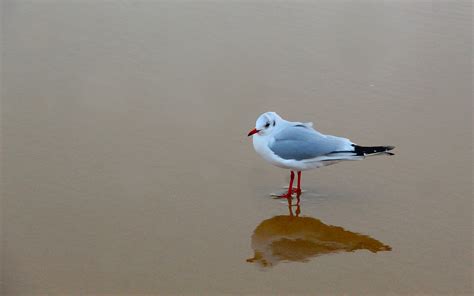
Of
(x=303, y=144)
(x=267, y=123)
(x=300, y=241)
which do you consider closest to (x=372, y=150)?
(x=303, y=144)

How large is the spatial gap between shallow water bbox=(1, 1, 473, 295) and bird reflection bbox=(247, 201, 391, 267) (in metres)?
0.01

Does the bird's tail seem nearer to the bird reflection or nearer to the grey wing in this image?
the grey wing

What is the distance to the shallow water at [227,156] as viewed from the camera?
427 cm

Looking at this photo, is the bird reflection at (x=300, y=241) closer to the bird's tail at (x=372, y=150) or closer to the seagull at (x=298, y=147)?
the seagull at (x=298, y=147)

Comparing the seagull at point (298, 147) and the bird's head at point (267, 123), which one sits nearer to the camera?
the seagull at point (298, 147)

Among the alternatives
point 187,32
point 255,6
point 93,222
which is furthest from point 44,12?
point 93,222

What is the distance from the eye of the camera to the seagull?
16.5 feet

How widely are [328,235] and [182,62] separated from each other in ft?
8.98

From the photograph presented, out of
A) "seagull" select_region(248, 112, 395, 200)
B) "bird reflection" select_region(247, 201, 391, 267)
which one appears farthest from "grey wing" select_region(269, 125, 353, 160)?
"bird reflection" select_region(247, 201, 391, 267)

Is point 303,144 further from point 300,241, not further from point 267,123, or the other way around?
point 300,241

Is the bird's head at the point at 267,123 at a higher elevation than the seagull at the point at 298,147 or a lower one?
higher

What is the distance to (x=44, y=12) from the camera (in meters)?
7.73

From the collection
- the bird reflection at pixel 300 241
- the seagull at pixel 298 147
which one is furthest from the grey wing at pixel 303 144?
the bird reflection at pixel 300 241

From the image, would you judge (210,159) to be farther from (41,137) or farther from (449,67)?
(449,67)
